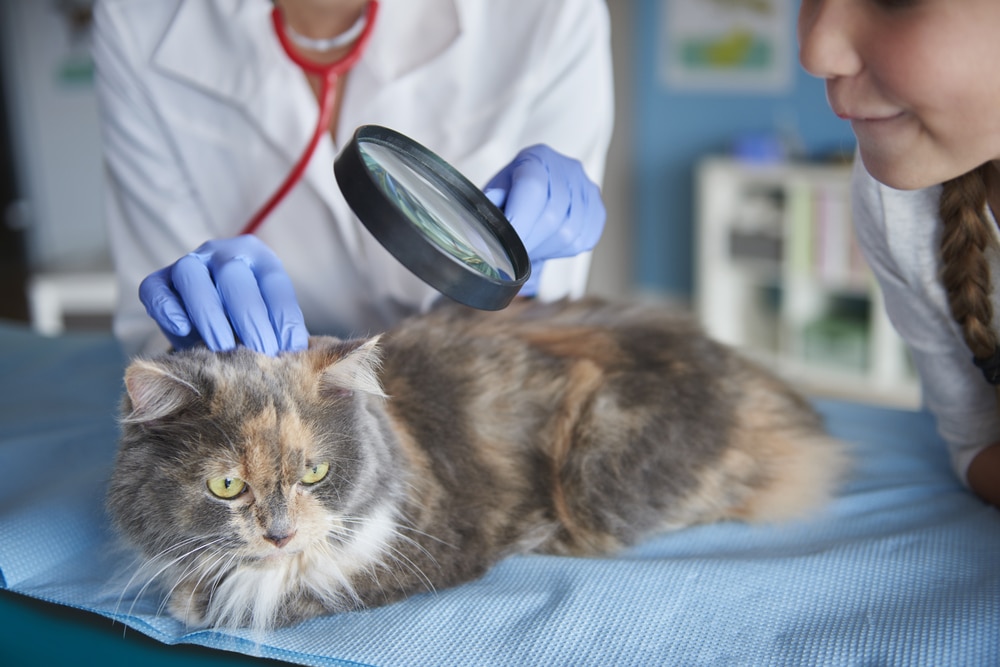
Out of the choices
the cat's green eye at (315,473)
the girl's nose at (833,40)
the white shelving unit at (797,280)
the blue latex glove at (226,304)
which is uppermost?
the girl's nose at (833,40)

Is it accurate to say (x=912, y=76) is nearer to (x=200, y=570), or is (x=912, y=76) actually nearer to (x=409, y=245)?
(x=409, y=245)

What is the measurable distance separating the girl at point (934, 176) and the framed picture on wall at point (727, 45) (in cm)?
302

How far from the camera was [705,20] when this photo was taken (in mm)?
4145

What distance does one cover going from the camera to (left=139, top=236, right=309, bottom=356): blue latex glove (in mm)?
1029

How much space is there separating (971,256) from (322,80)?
1029 millimetres

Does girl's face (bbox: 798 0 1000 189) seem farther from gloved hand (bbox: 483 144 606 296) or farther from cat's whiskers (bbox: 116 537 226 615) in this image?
cat's whiskers (bbox: 116 537 226 615)

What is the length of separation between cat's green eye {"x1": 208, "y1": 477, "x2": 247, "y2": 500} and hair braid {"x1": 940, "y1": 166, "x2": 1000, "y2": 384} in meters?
0.90

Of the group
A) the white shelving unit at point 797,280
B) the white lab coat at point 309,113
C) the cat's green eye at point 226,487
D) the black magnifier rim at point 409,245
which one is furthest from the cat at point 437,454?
the white shelving unit at point 797,280

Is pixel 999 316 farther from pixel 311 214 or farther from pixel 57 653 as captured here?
pixel 57 653

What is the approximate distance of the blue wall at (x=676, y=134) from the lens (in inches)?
156

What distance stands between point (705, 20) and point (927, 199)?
10.8ft

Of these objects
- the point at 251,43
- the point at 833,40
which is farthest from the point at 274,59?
the point at 833,40

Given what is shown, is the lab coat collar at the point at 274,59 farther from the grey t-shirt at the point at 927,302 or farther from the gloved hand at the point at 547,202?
the grey t-shirt at the point at 927,302

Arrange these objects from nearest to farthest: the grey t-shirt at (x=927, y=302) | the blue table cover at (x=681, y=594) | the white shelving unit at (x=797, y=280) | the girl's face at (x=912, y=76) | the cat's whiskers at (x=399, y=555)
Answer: the girl's face at (x=912, y=76), the blue table cover at (x=681, y=594), the cat's whiskers at (x=399, y=555), the grey t-shirt at (x=927, y=302), the white shelving unit at (x=797, y=280)
